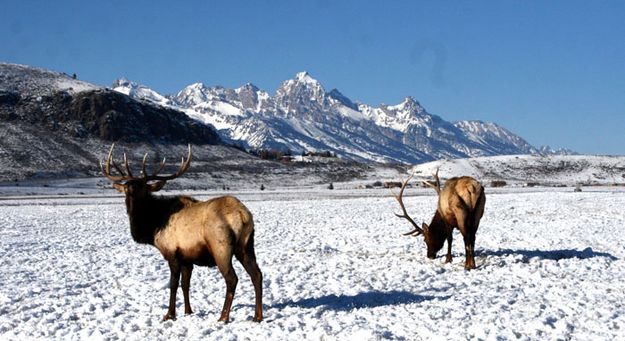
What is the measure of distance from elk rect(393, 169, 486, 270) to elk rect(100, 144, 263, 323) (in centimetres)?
674

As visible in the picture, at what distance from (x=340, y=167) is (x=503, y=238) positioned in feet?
371

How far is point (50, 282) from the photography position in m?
14.9

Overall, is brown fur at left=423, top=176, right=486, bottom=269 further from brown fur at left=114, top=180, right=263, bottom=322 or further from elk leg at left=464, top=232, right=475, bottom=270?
brown fur at left=114, top=180, right=263, bottom=322

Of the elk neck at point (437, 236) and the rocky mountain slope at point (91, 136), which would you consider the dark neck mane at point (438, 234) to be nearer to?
the elk neck at point (437, 236)

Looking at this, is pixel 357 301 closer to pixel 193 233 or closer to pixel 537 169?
pixel 193 233

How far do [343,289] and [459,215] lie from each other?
4.36m

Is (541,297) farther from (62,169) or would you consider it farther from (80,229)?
(62,169)

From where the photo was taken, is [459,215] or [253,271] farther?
[459,215]

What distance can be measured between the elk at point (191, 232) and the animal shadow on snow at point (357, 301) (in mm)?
1507

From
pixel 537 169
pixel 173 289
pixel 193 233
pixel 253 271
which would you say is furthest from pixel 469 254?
pixel 537 169

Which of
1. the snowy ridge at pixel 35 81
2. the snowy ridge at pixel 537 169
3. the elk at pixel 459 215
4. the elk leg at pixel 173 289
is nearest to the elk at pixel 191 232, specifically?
the elk leg at pixel 173 289

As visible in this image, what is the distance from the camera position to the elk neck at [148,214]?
11.6 m

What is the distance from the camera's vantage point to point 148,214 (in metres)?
11.8

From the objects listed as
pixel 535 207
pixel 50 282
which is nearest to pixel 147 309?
pixel 50 282
